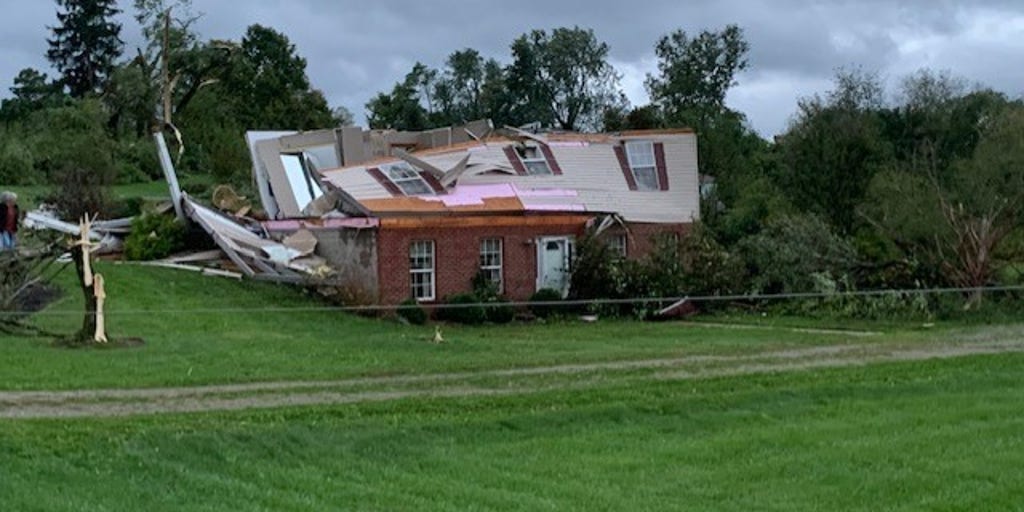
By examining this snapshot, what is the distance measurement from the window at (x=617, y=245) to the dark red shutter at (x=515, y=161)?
3.24 meters

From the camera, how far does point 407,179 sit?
38.2m

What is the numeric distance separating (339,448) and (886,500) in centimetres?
480

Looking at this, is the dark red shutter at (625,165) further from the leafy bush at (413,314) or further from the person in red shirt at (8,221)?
the person in red shirt at (8,221)

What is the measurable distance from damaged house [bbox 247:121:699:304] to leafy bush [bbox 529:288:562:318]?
0.69 m

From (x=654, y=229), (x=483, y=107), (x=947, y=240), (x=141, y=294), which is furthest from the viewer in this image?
(x=483, y=107)

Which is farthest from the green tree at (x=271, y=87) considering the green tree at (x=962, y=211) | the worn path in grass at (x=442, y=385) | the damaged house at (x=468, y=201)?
the worn path in grass at (x=442, y=385)

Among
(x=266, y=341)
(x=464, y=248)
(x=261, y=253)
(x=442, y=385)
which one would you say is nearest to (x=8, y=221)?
(x=266, y=341)

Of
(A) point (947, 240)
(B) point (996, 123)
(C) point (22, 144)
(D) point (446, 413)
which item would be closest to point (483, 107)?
(C) point (22, 144)

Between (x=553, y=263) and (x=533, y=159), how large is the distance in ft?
13.5

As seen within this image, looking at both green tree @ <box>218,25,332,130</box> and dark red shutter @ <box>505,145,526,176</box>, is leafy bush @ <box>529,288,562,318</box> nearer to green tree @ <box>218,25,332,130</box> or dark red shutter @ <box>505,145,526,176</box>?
dark red shutter @ <box>505,145,526,176</box>

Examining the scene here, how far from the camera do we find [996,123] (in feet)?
146

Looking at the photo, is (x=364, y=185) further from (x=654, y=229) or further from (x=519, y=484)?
(x=519, y=484)

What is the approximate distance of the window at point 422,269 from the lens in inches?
1399

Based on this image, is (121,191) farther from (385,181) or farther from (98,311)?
(98,311)
